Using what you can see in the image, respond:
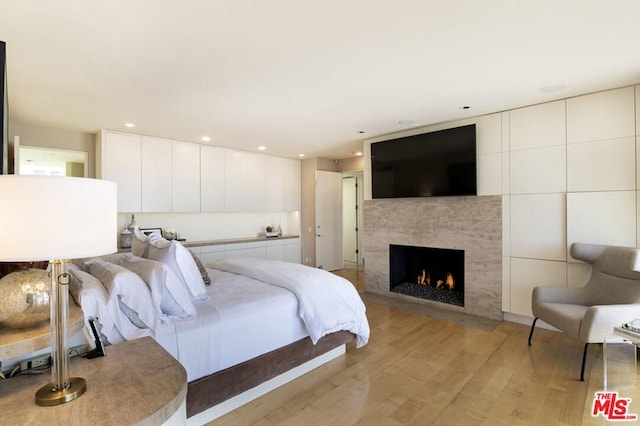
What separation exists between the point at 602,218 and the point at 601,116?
1.05m

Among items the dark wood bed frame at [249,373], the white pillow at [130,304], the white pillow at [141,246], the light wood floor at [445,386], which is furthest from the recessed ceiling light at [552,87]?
the white pillow at [141,246]

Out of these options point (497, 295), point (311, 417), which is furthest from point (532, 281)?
point (311, 417)

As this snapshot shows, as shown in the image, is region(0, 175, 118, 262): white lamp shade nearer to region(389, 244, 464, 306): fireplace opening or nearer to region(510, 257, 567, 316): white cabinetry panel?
region(510, 257, 567, 316): white cabinetry panel

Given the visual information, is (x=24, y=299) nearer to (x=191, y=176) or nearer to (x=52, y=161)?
(x=191, y=176)

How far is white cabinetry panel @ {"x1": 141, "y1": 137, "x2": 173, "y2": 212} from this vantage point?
4.76m

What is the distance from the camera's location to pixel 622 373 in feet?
8.30

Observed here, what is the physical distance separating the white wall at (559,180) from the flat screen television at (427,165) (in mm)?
176

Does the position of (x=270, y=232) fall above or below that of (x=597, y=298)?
above

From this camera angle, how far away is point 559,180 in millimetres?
3482

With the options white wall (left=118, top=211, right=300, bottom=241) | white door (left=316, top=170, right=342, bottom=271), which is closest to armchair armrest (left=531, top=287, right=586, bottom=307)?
white door (left=316, top=170, right=342, bottom=271)

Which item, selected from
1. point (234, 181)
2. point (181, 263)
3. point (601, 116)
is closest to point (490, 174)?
point (601, 116)

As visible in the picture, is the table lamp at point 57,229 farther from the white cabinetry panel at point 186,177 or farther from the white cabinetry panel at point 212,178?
the white cabinetry panel at point 212,178

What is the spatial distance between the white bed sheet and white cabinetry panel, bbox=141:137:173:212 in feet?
8.86

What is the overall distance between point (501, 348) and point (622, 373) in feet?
2.86
